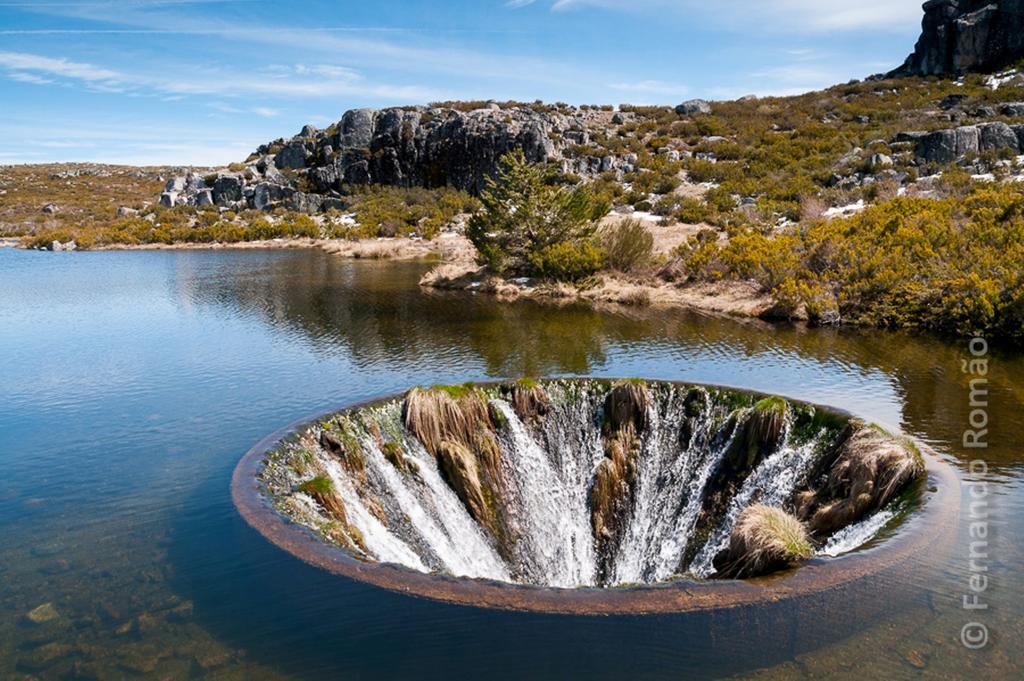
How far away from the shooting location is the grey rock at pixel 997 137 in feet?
167

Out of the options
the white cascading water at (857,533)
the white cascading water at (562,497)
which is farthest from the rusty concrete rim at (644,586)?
the white cascading water at (562,497)

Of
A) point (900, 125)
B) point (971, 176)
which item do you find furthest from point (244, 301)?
point (900, 125)

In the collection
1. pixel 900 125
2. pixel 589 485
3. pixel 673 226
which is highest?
pixel 900 125

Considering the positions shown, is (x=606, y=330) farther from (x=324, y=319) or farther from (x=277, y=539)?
(x=277, y=539)

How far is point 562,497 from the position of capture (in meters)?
17.3

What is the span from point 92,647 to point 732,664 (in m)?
8.23

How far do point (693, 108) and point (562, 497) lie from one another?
88971 millimetres

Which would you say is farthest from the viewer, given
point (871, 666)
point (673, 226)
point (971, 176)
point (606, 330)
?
point (673, 226)

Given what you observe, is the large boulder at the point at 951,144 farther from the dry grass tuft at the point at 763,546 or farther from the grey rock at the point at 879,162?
the dry grass tuft at the point at 763,546

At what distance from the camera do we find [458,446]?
1673 centimetres

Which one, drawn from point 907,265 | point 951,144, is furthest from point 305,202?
point 907,265

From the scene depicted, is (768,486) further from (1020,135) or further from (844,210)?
(1020,135)

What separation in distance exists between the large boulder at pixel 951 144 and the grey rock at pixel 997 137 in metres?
0.35

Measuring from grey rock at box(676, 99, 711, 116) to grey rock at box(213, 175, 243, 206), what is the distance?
203ft
